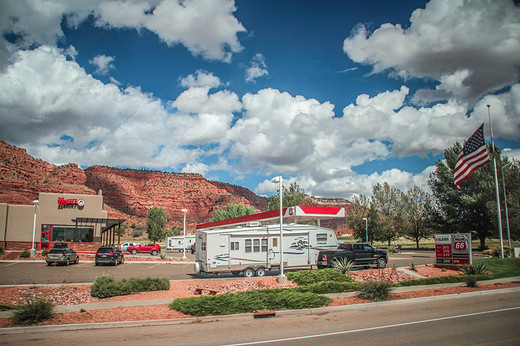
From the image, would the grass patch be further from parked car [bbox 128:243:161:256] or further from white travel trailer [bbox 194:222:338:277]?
parked car [bbox 128:243:161:256]

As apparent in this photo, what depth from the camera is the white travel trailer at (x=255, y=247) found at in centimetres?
2130

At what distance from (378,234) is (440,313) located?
4495 centimetres

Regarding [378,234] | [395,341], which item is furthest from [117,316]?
[378,234]

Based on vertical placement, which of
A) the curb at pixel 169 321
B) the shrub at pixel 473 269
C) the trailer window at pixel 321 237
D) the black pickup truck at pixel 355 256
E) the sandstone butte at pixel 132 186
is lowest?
the curb at pixel 169 321

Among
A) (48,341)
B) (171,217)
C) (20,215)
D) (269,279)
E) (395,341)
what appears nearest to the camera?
(395,341)

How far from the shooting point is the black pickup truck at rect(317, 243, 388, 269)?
22.0m

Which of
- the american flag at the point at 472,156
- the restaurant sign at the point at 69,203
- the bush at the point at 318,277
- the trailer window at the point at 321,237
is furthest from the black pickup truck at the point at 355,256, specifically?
the restaurant sign at the point at 69,203

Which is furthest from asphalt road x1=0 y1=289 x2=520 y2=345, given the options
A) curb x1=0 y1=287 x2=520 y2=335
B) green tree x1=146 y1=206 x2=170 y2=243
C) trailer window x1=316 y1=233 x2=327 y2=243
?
green tree x1=146 y1=206 x2=170 y2=243

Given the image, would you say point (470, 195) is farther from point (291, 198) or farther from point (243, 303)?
point (243, 303)

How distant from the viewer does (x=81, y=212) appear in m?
51.3

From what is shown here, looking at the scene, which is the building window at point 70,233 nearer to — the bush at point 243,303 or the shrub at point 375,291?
the bush at point 243,303

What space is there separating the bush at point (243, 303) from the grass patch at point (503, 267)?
12.2 metres

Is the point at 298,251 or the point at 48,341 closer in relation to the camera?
the point at 48,341

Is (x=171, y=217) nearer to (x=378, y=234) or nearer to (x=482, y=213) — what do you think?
(x=378, y=234)
